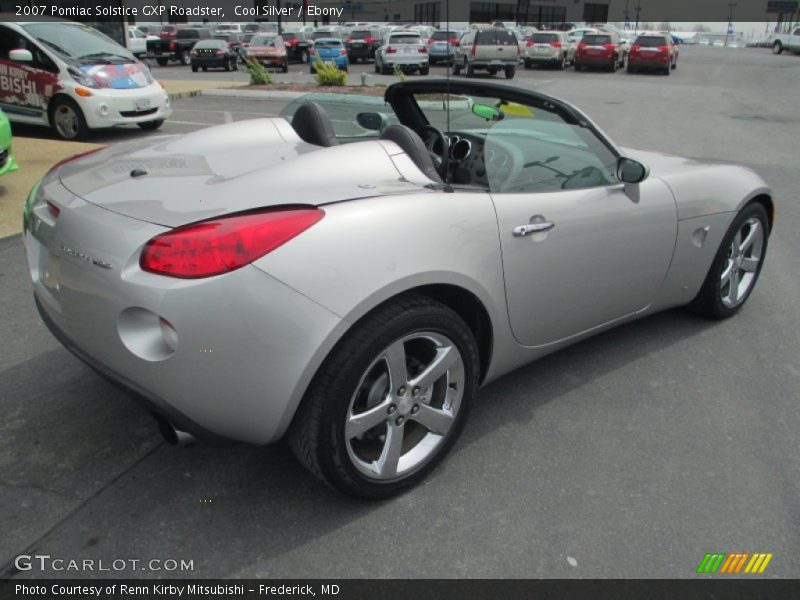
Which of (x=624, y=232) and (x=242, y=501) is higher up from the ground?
(x=624, y=232)

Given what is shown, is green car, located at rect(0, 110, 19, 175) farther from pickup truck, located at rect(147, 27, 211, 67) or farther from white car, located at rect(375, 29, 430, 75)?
pickup truck, located at rect(147, 27, 211, 67)

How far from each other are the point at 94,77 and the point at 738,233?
8818 mm

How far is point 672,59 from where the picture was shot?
95.3ft

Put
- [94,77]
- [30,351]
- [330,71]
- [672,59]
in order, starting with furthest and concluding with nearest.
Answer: [672,59]
[330,71]
[94,77]
[30,351]

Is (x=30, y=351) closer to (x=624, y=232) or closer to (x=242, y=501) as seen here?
(x=242, y=501)

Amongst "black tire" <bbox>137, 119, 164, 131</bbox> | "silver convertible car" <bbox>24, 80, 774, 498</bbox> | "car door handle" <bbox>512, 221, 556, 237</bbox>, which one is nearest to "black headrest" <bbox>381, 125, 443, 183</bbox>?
"silver convertible car" <bbox>24, 80, 774, 498</bbox>

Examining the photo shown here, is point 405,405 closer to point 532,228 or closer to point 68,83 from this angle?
point 532,228

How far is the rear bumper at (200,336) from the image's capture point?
6.18 feet

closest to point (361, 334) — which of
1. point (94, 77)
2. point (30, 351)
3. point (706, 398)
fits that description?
point (706, 398)

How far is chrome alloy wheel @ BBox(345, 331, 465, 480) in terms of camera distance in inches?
87.7

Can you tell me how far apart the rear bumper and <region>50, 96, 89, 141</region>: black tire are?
8345 millimetres

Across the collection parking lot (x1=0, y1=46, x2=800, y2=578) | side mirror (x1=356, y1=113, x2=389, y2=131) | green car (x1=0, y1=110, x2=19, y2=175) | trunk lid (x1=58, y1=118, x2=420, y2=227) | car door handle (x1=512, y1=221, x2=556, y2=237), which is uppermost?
side mirror (x1=356, y1=113, x2=389, y2=131)

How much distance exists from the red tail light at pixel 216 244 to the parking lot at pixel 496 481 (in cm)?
91
